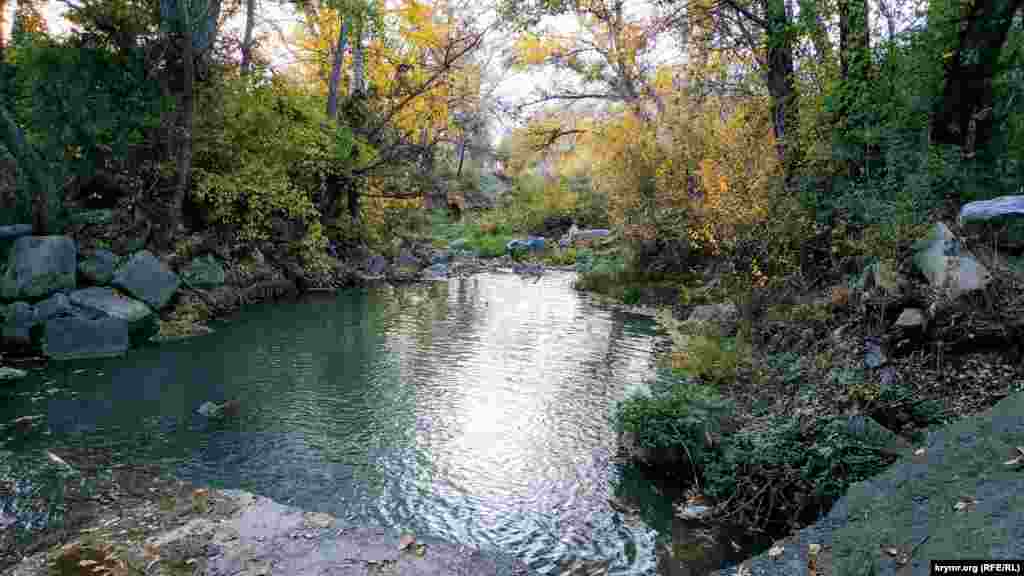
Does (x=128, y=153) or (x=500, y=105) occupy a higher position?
(x=500, y=105)

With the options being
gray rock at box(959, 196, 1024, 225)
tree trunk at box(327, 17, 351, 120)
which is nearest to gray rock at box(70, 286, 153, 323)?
tree trunk at box(327, 17, 351, 120)

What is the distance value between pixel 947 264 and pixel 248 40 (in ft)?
52.8

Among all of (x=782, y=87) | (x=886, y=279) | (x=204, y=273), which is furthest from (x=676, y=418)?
(x=204, y=273)

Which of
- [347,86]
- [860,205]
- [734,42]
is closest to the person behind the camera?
[860,205]

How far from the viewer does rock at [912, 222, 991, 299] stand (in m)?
6.24

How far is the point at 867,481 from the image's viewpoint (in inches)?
172

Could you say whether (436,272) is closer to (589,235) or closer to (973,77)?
(589,235)

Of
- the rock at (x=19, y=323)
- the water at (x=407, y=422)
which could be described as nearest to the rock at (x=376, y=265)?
the water at (x=407, y=422)

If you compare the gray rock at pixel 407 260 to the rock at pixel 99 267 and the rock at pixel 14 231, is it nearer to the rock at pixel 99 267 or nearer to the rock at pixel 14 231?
the rock at pixel 99 267

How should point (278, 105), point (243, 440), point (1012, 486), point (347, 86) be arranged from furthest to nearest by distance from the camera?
point (347, 86) → point (278, 105) → point (243, 440) → point (1012, 486)

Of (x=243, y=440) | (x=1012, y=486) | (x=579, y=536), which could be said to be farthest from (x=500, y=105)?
(x=1012, y=486)

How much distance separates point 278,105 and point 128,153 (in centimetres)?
426

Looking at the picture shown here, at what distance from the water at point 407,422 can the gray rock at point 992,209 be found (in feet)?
14.6

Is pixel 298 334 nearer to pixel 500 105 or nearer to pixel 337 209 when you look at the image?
pixel 337 209
